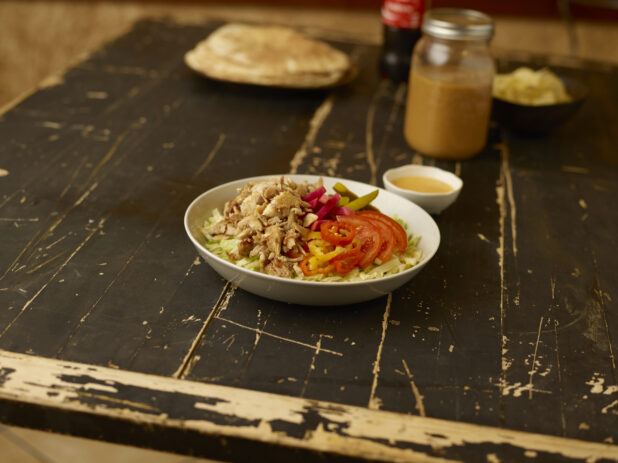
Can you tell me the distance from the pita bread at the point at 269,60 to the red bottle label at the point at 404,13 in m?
0.20

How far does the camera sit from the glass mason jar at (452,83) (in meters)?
1.54

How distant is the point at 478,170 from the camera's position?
164 cm

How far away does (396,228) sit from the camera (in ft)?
3.64

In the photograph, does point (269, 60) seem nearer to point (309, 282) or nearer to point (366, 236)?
point (366, 236)

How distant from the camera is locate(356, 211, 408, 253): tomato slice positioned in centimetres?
110

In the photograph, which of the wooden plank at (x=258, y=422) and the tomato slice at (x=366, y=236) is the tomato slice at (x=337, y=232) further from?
the wooden plank at (x=258, y=422)

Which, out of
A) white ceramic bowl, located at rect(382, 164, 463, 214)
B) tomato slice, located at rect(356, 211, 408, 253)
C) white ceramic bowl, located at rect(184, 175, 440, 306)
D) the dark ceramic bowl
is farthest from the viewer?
the dark ceramic bowl

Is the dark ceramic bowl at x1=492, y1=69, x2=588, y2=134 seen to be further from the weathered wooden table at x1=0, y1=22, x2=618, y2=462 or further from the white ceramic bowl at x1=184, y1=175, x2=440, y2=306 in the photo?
the white ceramic bowl at x1=184, y1=175, x2=440, y2=306

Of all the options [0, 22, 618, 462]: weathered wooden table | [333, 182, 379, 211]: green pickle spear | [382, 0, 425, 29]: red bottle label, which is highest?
[382, 0, 425, 29]: red bottle label

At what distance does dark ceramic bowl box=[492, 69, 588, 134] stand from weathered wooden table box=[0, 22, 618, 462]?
57mm

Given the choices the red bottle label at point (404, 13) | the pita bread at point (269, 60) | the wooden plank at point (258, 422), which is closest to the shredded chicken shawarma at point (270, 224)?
the wooden plank at point (258, 422)

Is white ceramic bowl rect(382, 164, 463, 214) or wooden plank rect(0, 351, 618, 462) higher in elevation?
white ceramic bowl rect(382, 164, 463, 214)

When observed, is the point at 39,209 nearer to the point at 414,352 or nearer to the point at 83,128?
the point at 83,128

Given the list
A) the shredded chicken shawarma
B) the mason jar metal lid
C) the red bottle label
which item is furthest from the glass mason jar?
the shredded chicken shawarma
